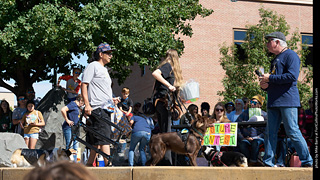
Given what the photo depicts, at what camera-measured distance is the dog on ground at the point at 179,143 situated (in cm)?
766

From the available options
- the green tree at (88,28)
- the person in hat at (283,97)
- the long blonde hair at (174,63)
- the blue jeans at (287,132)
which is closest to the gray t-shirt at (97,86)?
the long blonde hair at (174,63)

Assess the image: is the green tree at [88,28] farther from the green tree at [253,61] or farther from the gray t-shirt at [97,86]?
the gray t-shirt at [97,86]

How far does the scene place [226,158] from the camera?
887cm

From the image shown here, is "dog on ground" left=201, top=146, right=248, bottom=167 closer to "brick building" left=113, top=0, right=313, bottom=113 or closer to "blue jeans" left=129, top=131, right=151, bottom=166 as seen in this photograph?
"blue jeans" left=129, top=131, right=151, bottom=166

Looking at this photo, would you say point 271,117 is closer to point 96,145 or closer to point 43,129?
point 96,145

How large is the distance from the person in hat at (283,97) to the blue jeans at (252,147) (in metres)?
3.22

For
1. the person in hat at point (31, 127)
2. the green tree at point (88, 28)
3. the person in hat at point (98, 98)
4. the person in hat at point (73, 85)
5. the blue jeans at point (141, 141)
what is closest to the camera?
the person in hat at point (98, 98)

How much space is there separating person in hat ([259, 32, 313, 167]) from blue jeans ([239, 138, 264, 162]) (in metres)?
3.22

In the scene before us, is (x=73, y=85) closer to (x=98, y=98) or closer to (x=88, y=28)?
(x=98, y=98)

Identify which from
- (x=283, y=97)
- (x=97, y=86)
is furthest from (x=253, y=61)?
(x=97, y=86)

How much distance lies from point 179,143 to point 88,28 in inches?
393

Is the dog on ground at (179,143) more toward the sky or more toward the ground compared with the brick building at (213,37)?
more toward the ground

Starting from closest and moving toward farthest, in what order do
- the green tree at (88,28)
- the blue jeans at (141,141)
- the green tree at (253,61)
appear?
1. the blue jeans at (141,141)
2. the green tree at (88,28)
3. the green tree at (253,61)

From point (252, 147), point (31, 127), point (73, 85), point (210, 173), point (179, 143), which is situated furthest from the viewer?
point (73, 85)
